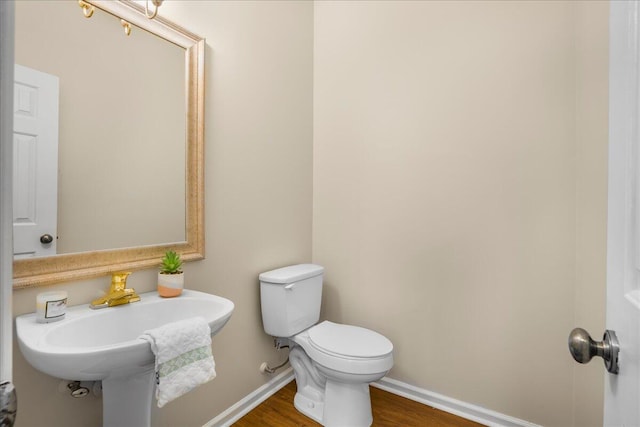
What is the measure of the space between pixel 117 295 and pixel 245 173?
2.90ft

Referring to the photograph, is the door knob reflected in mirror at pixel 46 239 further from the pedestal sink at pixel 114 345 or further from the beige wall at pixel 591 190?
the beige wall at pixel 591 190

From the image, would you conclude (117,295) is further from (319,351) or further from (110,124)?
(319,351)

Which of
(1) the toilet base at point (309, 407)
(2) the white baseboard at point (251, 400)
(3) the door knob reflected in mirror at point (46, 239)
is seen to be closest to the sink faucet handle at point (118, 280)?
(3) the door knob reflected in mirror at point (46, 239)

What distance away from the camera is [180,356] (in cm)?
97

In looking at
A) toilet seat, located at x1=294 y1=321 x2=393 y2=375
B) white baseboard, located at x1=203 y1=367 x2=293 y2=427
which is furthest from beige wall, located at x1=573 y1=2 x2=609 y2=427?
white baseboard, located at x1=203 y1=367 x2=293 y2=427

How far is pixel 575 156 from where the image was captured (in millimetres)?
1530

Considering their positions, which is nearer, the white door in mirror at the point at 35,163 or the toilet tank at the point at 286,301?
the white door in mirror at the point at 35,163

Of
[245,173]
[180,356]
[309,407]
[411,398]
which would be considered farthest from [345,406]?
[245,173]

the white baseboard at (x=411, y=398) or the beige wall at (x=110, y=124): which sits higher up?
the beige wall at (x=110, y=124)

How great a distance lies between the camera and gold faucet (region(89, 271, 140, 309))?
1.13m

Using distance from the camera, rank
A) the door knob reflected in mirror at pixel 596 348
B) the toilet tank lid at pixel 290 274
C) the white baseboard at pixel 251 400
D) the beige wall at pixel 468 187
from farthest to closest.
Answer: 1. the toilet tank lid at pixel 290 274
2. the white baseboard at pixel 251 400
3. the beige wall at pixel 468 187
4. the door knob reflected in mirror at pixel 596 348

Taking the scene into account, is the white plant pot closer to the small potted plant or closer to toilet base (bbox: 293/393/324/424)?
the small potted plant

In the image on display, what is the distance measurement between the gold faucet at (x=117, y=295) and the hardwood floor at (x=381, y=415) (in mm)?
986

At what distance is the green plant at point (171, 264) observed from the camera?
1.32 m
